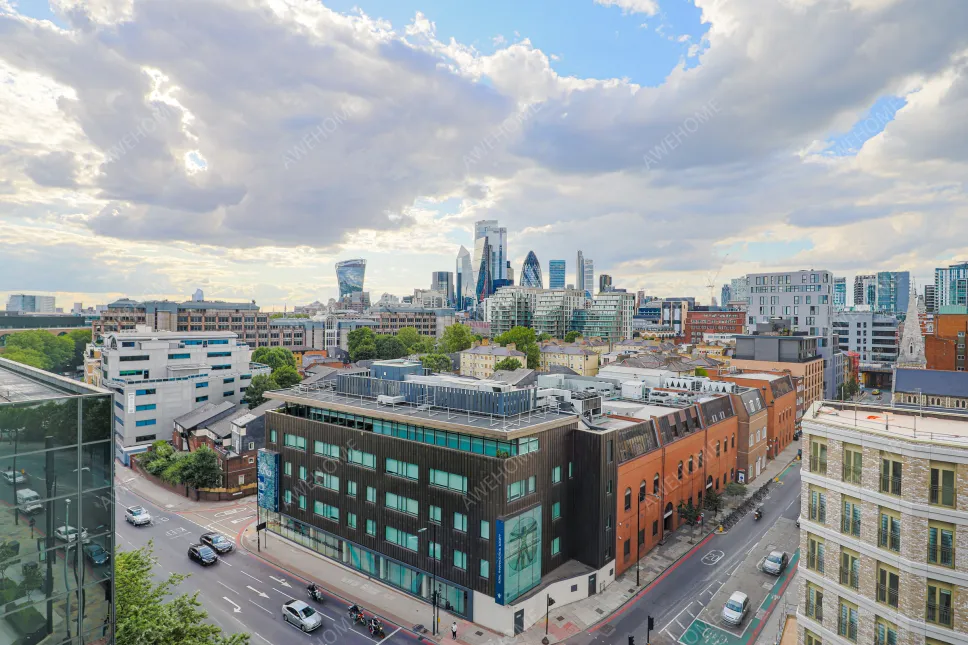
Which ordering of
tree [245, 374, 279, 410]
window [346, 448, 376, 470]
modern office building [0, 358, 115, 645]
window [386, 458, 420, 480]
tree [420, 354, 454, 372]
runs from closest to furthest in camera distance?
1. modern office building [0, 358, 115, 645]
2. window [386, 458, 420, 480]
3. window [346, 448, 376, 470]
4. tree [245, 374, 279, 410]
5. tree [420, 354, 454, 372]

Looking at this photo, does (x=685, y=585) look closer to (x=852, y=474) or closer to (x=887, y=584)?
(x=887, y=584)

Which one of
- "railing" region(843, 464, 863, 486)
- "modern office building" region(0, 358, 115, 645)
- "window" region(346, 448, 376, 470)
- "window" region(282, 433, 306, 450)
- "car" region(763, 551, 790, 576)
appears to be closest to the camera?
"modern office building" region(0, 358, 115, 645)

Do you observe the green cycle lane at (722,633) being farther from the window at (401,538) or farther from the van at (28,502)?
the van at (28,502)

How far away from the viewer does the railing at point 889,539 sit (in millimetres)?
22375

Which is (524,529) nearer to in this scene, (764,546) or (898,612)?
(898,612)

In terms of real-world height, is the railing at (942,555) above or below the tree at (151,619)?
above

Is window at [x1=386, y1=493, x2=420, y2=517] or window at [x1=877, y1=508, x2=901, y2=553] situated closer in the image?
window at [x1=877, y1=508, x2=901, y2=553]

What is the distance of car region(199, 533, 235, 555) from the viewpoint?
4731 centimetres

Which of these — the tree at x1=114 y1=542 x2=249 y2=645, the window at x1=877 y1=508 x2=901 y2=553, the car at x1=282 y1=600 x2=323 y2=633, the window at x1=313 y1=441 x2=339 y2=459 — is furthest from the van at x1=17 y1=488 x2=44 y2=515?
the window at x1=877 y1=508 x2=901 y2=553

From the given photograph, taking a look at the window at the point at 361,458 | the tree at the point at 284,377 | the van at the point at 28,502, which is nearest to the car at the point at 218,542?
the window at the point at 361,458

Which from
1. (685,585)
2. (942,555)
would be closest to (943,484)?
(942,555)

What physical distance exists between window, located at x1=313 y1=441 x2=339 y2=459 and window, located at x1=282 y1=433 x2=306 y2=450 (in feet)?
5.96

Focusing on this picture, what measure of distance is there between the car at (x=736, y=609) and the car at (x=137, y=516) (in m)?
56.1

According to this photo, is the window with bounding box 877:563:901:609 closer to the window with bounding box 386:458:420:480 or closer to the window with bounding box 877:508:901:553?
the window with bounding box 877:508:901:553
